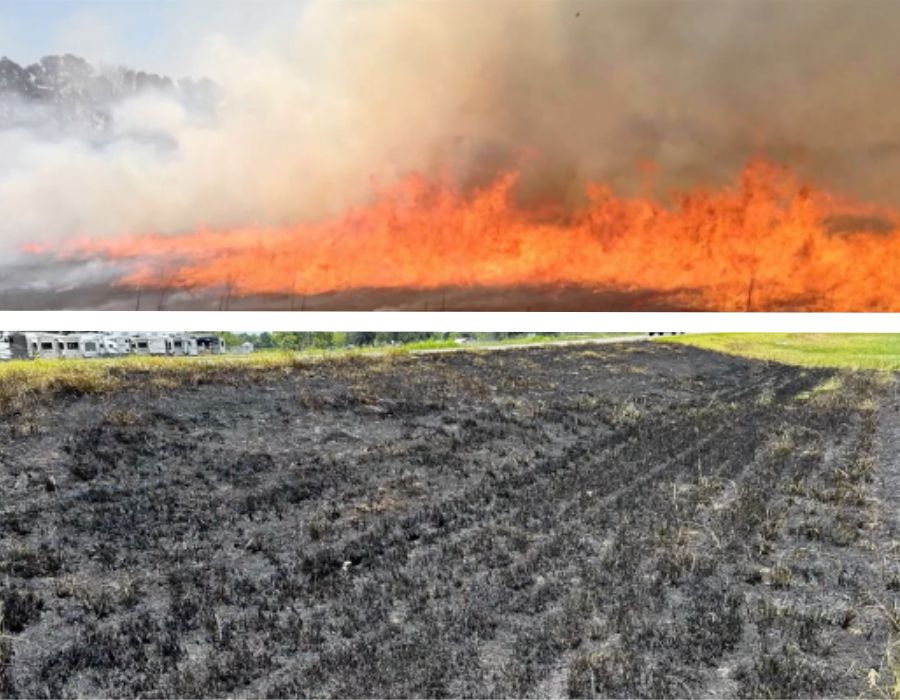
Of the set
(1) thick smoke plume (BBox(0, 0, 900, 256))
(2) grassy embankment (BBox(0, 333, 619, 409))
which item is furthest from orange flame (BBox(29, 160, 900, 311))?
(2) grassy embankment (BBox(0, 333, 619, 409))

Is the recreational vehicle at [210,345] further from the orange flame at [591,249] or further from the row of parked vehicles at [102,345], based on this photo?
the orange flame at [591,249]

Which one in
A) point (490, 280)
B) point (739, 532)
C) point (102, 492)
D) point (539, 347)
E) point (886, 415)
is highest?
point (490, 280)

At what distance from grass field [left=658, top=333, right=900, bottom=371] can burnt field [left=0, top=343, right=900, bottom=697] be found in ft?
0.25

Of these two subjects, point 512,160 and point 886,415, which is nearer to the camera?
point 512,160

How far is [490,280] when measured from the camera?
2689mm

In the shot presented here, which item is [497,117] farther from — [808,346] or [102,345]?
[102,345]

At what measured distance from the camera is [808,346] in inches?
112

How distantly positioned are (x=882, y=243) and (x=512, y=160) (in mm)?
1279

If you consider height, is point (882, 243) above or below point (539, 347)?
above

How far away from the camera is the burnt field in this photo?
2375 mm

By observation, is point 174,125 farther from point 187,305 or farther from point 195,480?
point 195,480

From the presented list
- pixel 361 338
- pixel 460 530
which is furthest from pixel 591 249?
pixel 460 530

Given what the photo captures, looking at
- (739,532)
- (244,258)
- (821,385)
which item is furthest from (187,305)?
(821,385)

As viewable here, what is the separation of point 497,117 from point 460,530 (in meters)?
1.40
